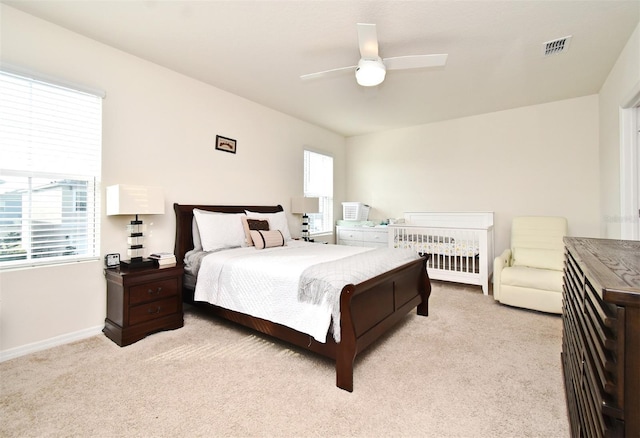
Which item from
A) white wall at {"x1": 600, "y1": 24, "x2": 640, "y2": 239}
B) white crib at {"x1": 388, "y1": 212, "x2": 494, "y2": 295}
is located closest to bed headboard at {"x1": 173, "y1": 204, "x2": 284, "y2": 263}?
white crib at {"x1": 388, "y1": 212, "x2": 494, "y2": 295}

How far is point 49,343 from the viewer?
2418 millimetres

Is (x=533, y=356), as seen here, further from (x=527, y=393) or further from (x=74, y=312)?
(x=74, y=312)

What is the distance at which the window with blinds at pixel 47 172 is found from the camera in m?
2.27

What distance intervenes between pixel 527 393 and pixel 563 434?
0.34m

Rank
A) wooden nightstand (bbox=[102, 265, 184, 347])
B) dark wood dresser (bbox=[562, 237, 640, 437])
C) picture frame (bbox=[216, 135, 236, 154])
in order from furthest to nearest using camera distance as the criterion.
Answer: picture frame (bbox=[216, 135, 236, 154])
wooden nightstand (bbox=[102, 265, 184, 347])
dark wood dresser (bbox=[562, 237, 640, 437])

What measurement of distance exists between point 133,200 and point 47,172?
2.19ft

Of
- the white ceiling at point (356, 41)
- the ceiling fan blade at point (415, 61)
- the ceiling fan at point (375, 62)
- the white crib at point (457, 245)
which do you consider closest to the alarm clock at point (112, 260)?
the white ceiling at point (356, 41)

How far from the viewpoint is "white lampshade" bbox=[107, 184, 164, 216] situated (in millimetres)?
2547

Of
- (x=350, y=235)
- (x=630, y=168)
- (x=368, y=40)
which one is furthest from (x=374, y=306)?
(x=350, y=235)

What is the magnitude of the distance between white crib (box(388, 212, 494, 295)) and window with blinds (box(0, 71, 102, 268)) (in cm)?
389

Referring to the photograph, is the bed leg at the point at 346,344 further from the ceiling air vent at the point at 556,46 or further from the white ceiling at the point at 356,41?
the ceiling air vent at the point at 556,46

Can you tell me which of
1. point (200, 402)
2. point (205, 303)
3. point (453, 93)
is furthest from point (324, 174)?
point (200, 402)

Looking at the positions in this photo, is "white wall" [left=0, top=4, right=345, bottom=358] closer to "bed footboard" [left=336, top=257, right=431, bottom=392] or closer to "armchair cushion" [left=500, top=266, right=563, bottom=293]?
"bed footboard" [left=336, top=257, right=431, bottom=392]

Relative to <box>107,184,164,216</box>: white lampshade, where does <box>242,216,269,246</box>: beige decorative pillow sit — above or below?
below
